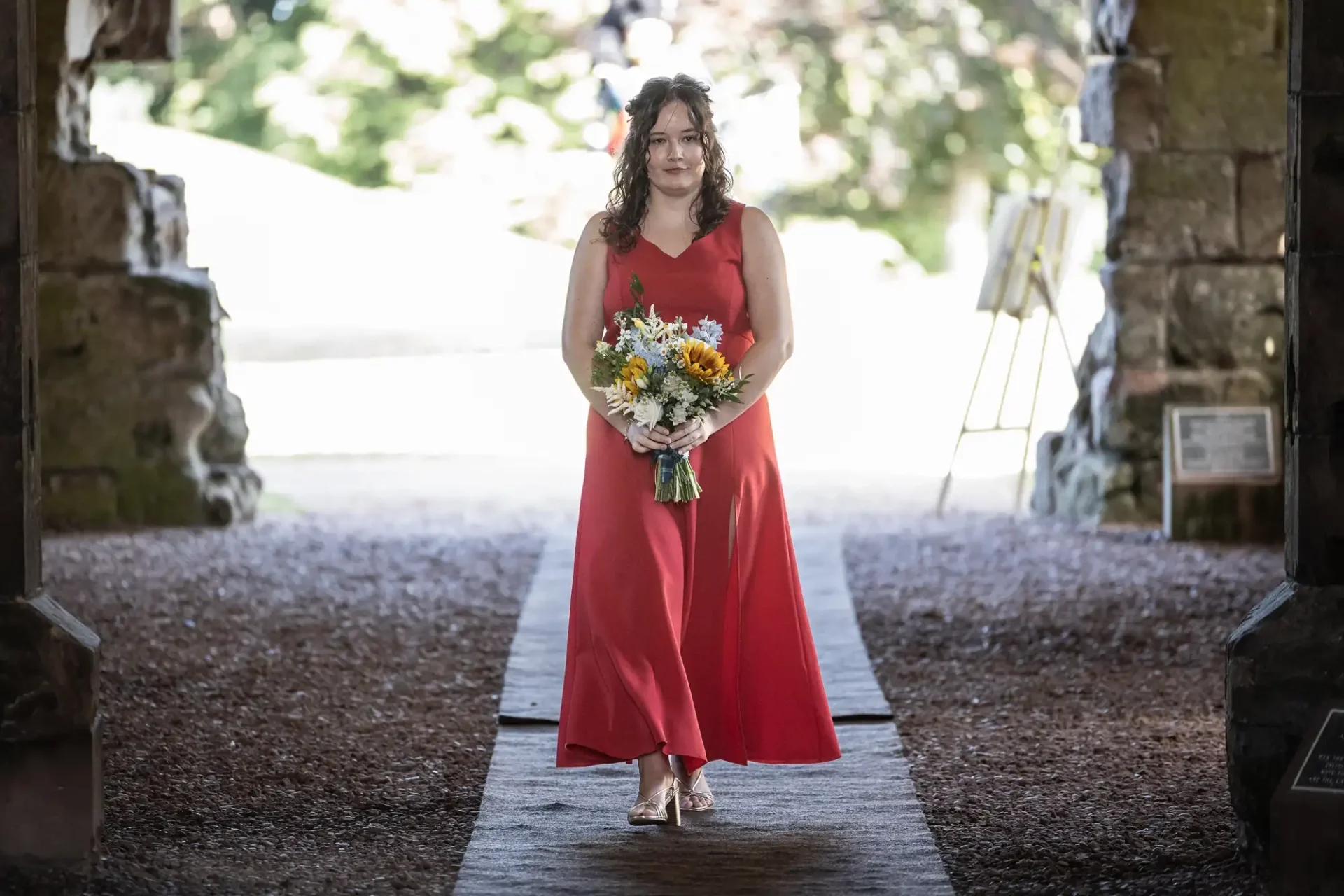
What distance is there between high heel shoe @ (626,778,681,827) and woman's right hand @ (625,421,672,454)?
868 millimetres

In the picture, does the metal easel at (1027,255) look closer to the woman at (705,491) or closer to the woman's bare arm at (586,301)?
the woman at (705,491)

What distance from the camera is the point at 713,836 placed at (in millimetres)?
4715

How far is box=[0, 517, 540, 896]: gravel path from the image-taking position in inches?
179

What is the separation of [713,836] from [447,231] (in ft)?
54.2

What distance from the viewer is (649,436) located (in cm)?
466

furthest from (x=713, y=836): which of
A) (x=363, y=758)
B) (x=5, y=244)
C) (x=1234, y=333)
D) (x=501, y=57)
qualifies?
(x=501, y=57)

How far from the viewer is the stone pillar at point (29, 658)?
165 inches

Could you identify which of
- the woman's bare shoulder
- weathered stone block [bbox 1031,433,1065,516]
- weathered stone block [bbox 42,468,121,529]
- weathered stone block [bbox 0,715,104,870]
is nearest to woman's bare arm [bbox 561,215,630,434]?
the woman's bare shoulder

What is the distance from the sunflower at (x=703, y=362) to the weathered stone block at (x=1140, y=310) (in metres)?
5.78

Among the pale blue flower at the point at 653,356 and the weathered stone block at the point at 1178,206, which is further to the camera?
the weathered stone block at the point at 1178,206

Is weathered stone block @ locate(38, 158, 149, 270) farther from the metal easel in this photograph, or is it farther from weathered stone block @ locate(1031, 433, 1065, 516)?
weathered stone block @ locate(1031, 433, 1065, 516)

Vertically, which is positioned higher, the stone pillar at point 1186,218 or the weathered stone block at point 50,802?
the stone pillar at point 1186,218

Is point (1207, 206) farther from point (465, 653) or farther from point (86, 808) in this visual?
point (86, 808)

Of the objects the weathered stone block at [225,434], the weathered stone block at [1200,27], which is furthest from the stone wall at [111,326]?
the weathered stone block at [1200,27]
